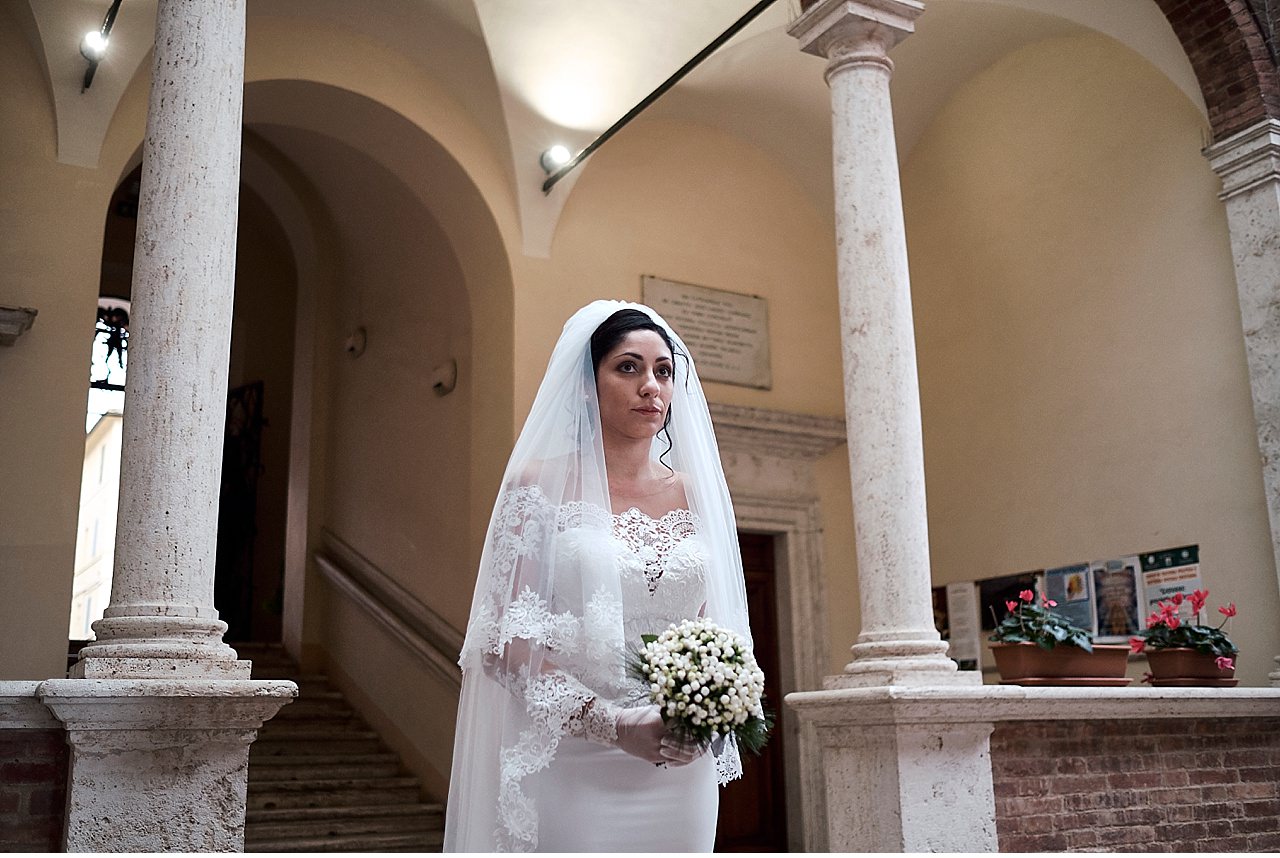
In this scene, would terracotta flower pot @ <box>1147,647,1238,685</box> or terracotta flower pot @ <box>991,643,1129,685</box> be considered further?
terracotta flower pot @ <box>1147,647,1238,685</box>

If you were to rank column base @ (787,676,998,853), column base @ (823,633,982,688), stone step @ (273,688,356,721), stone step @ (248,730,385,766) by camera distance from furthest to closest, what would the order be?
stone step @ (273,688,356,721) < stone step @ (248,730,385,766) < column base @ (823,633,982,688) < column base @ (787,676,998,853)

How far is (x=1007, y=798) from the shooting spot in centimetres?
529

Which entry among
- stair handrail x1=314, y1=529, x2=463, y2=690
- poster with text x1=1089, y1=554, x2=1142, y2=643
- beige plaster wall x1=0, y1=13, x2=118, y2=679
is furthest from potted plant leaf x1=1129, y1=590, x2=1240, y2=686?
beige plaster wall x1=0, y1=13, x2=118, y2=679

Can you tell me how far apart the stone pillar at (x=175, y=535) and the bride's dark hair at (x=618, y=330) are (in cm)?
174

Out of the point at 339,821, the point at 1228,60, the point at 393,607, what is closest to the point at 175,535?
the point at 339,821

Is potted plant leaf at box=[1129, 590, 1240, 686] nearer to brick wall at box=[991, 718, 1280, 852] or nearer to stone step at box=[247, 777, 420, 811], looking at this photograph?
brick wall at box=[991, 718, 1280, 852]

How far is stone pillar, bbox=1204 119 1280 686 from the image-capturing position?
21.8ft

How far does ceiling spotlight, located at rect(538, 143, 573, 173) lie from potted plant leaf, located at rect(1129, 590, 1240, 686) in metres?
4.35

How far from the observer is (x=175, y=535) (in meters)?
3.95

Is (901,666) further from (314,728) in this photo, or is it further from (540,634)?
(314,728)

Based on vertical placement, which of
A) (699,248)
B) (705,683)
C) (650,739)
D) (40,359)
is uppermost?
(699,248)

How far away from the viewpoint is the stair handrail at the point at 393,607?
7.75 m

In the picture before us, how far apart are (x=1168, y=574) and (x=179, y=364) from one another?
18.4 ft

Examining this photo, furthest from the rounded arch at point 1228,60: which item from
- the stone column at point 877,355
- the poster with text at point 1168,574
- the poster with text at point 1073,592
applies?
the poster with text at point 1073,592
